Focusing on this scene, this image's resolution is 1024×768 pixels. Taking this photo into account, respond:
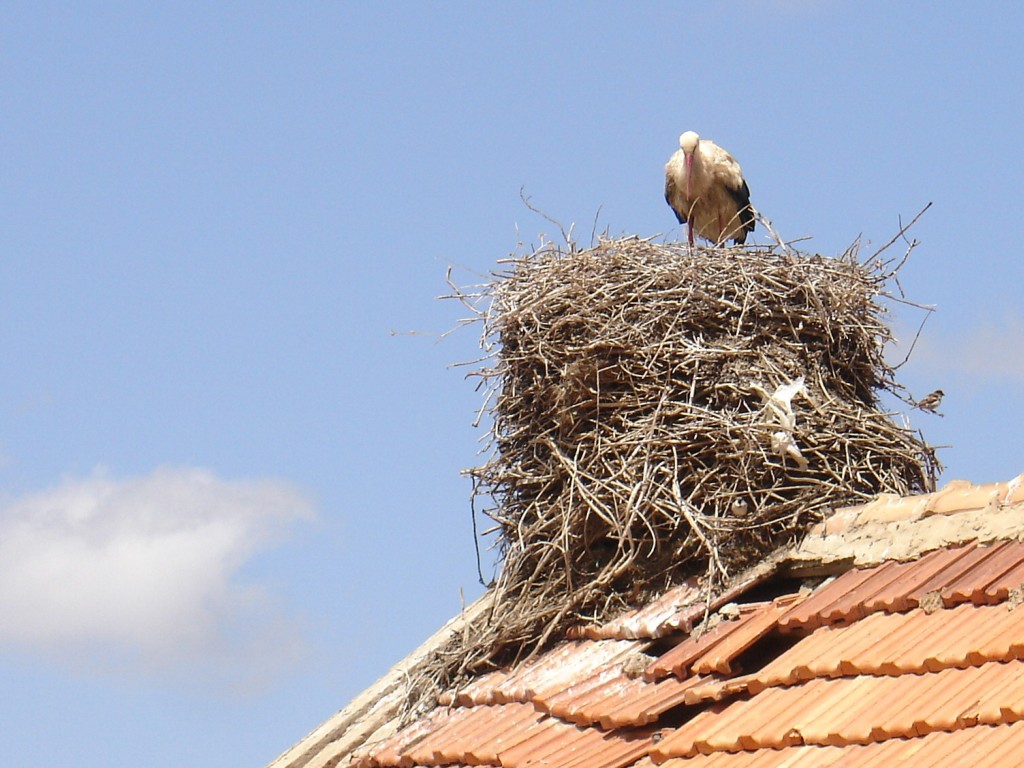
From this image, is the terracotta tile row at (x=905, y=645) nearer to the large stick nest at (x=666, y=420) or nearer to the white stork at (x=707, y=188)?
the large stick nest at (x=666, y=420)

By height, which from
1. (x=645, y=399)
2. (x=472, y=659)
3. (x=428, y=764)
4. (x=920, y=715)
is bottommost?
(x=920, y=715)

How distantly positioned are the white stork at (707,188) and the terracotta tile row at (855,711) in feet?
25.4

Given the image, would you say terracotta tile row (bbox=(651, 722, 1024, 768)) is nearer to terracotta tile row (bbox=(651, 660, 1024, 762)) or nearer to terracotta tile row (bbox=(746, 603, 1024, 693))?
terracotta tile row (bbox=(651, 660, 1024, 762))

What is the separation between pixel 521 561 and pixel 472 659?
511 millimetres

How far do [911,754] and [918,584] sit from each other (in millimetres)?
1059

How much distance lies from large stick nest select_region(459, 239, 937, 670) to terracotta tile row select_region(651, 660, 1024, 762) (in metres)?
1.22

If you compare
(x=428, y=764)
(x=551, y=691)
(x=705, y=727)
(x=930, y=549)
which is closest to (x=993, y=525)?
(x=930, y=549)

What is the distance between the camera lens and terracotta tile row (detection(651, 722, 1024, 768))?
352 centimetres

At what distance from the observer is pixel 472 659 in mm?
5938

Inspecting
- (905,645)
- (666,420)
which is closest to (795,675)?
(905,645)

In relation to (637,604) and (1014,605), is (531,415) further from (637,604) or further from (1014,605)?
(1014,605)

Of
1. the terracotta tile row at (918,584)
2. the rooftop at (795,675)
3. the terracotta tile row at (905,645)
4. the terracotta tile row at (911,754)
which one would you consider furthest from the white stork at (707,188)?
the terracotta tile row at (911,754)

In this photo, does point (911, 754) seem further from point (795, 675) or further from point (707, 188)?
point (707, 188)

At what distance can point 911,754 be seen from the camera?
147 inches
